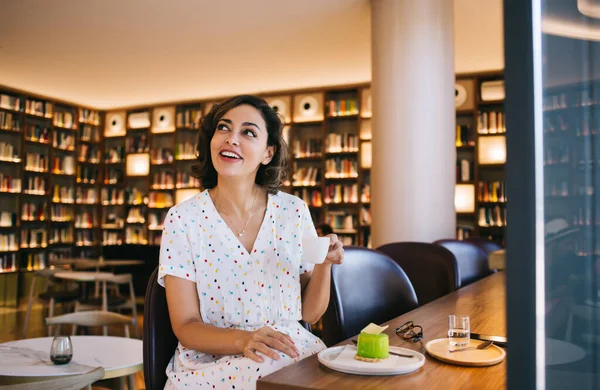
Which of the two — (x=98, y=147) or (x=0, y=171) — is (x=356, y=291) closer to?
(x=0, y=171)

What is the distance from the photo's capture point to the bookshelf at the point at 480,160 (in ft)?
24.0

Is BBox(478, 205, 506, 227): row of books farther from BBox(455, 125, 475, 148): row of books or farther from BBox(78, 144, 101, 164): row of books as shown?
BBox(78, 144, 101, 164): row of books

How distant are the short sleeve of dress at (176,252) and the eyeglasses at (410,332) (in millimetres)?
603

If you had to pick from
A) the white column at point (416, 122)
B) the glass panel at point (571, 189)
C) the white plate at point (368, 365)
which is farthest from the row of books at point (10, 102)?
the glass panel at point (571, 189)

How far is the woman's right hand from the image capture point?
123cm

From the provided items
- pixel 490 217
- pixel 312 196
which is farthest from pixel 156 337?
pixel 312 196

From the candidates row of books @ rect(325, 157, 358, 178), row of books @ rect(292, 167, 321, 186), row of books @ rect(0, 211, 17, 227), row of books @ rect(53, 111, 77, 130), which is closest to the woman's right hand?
row of books @ rect(325, 157, 358, 178)

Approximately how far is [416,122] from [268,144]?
2.91 metres

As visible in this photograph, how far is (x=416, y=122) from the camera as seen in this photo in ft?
15.1

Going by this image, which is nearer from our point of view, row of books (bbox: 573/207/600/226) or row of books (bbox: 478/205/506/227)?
row of books (bbox: 573/207/600/226)

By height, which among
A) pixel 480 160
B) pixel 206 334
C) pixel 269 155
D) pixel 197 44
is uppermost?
pixel 197 44

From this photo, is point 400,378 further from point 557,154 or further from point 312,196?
point 312,196

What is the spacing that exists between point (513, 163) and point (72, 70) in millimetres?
7911

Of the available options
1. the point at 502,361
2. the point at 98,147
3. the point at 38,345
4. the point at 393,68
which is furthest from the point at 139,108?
the point at 502,361
